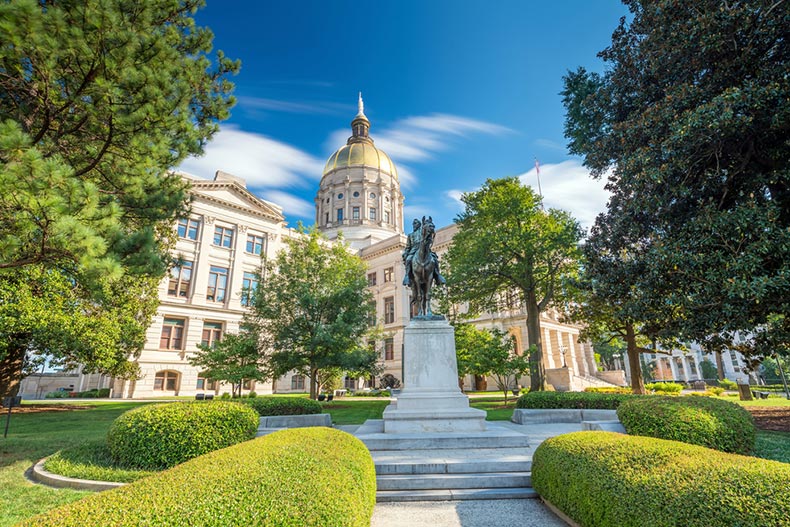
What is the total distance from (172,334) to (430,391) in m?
33.0

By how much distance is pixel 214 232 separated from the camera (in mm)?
39688

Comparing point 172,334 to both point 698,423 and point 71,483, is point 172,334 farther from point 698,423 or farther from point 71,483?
point 698,423

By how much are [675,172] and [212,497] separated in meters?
13.2

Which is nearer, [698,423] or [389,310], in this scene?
[698,423]

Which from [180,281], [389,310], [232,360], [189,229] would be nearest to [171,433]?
[232,360]

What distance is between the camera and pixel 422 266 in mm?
11852

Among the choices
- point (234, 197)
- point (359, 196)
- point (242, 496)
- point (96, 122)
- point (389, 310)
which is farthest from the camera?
point (359, 196)

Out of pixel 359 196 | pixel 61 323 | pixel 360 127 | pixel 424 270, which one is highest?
pixel 360 127

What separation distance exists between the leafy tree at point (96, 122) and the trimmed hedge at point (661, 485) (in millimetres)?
6961

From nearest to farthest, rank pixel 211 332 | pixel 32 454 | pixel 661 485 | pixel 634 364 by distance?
pixel 661 485 → pixel 32 454 → pixel 634 364 → pixel 211 332

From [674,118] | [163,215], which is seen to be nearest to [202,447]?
[163,215]

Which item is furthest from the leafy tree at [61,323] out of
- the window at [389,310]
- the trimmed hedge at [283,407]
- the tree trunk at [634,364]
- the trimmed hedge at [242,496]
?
the window at [389,310]

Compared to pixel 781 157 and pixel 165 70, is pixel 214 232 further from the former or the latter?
pixel 781 157

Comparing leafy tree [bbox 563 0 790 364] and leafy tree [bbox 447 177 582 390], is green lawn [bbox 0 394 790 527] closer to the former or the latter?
leafy tree [bbox 563 0 790 364]
